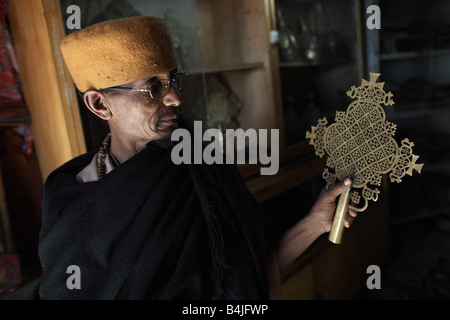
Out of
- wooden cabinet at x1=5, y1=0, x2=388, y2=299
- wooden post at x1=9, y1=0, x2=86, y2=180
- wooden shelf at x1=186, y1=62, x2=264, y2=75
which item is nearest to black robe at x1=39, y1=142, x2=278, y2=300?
wooden post at x1=9, y1=0, x2=86, y2=180

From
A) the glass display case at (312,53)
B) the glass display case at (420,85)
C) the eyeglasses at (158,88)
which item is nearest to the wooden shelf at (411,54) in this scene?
the glass display case at (420,85)

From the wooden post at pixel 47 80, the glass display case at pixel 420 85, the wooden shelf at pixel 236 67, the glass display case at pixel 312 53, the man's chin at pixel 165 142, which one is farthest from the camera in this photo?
the glass display case at pixel 420 85

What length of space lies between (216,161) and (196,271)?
294mm

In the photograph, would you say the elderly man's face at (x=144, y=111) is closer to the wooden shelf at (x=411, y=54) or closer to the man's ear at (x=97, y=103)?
the man's ear at (x=97, y=103)

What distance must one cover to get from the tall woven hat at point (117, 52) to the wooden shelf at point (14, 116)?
522 mm

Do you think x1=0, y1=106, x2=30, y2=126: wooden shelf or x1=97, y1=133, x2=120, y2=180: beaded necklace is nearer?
x1=97, y1=133, x2=120, y2=180: beaded necklace

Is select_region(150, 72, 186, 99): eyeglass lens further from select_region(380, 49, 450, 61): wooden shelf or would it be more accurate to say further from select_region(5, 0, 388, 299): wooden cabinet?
select_region(380, 49, 450, 61): wooden shelf

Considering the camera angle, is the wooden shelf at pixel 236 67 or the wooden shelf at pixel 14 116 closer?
the wooden shelf at pixel 14 116

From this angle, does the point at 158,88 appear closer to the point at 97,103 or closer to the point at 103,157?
the point at 97,103

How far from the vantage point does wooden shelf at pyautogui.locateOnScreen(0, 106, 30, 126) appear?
41.0 inches

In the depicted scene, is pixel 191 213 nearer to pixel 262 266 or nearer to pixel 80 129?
pixel 262 266

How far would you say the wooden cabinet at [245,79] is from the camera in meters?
1.02

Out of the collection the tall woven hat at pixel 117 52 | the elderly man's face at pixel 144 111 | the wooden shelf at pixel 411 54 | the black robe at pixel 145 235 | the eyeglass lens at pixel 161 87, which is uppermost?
the wooden shelf at pixel 411 54

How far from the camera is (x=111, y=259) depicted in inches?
27.9
